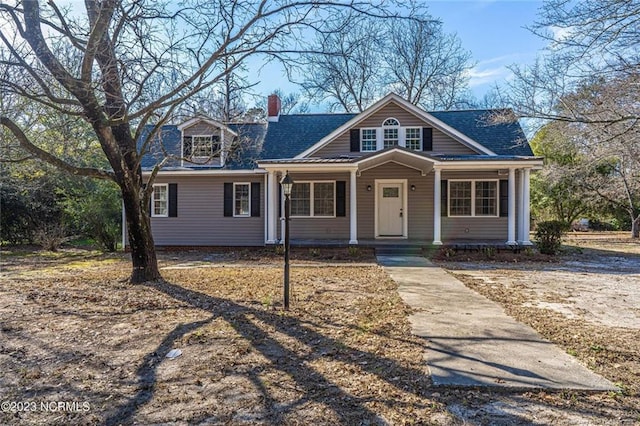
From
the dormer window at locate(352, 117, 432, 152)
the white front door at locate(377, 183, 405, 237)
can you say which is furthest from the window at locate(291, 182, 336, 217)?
the dormer window at locate(352, 117, 432, 152)

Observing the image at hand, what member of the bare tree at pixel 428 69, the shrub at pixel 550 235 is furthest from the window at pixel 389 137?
the bare tree at pixel 428 69

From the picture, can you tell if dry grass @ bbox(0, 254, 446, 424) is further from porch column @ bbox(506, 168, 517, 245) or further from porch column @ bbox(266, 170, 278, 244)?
porch column @ bbox(506, 168, 517, 245)

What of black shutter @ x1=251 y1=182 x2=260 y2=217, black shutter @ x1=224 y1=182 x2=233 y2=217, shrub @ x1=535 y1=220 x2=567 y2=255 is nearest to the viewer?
shrub @ x1=535 y1=220 x2=567 y2=255

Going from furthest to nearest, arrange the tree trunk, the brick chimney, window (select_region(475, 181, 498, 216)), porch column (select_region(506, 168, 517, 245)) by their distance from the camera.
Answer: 1. the brick chimney
2. window (select_region(475, 181, 498, 216))
3. porch column (select_region(506, 168, 517, 245))
4. the tree trunk

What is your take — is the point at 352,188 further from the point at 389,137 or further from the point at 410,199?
the point at 389,137

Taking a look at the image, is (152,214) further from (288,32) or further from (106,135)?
(288,32)

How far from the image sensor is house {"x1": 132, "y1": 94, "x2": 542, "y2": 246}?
1314 cm

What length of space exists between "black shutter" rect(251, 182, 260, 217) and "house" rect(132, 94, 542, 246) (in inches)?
1.4

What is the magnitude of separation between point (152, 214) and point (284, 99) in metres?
17.0

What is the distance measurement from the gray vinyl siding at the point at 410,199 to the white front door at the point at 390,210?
25 cm

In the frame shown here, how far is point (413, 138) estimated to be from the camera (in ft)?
44.5

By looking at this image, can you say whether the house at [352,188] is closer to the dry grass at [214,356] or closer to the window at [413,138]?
Answer: the window at [413,138]

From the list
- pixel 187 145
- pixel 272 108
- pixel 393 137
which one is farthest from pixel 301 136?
pixel 187 145

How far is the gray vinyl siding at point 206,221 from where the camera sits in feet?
45.8
